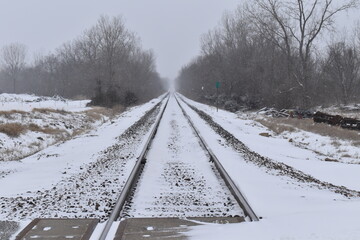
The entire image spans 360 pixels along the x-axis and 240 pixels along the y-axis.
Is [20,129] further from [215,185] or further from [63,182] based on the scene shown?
[215,185]

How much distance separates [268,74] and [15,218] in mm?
41271

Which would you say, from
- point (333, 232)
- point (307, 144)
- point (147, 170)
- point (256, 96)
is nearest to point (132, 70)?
point (256, 96)

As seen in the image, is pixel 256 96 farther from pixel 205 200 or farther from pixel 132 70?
pixel 205 200

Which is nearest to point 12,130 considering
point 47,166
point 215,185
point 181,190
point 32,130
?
point 32,130

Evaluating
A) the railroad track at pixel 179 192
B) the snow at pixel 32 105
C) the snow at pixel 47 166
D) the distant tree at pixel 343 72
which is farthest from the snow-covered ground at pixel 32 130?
the distant tree at pixel 343 72

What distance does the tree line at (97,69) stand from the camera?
4997 centimetres

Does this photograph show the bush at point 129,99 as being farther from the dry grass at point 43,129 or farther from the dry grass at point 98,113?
the dry grass at point 43,129

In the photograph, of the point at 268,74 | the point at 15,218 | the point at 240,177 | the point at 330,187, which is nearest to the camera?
the point at 15,218

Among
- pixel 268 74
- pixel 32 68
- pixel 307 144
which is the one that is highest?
Answer: pixel 32 68

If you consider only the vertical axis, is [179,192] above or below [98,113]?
below

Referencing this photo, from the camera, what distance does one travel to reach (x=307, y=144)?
1436cm

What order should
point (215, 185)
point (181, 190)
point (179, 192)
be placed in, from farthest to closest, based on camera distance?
point (215, 185) → point (181, 190) → point (179, 192)

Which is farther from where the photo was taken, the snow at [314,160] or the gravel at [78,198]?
the snow at [314,160]

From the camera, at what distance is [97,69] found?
165 feet
